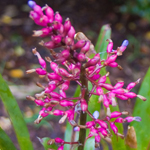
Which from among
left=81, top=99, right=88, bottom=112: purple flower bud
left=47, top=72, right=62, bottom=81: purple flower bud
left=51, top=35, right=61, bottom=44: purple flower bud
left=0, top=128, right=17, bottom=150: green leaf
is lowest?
left=0, top=128, right=17, bottom=150: green leaf

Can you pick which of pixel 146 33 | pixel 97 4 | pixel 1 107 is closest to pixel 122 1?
pixel 97 4

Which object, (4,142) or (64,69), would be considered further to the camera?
(4,142)

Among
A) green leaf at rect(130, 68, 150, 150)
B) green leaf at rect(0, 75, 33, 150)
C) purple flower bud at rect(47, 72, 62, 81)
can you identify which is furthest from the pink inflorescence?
green leaf at rect(130, 68, 150, 150)

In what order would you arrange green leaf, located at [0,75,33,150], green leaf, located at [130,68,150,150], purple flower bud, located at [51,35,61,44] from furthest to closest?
1. green leaf, located at [130,68,150,150]
2. green leaf, located at [0,75,33,150]
3. purple flower bud, located at [51,35,61,44]

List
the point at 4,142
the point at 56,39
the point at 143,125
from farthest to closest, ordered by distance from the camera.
Answer: the point at 143,125
the point at 4,142
the point at 56,39

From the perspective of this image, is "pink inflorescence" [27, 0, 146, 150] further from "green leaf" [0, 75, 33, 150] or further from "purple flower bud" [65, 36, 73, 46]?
"green leaf" [0, 75, 33, 150]

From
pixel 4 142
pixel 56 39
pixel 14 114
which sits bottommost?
pixel 4 142

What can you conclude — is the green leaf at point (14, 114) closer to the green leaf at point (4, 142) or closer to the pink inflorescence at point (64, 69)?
the green leaf at point (4, 142)

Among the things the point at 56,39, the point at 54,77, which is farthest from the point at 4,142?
the point at 56,39

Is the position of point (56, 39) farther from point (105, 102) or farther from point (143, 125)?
point (143, 125)
